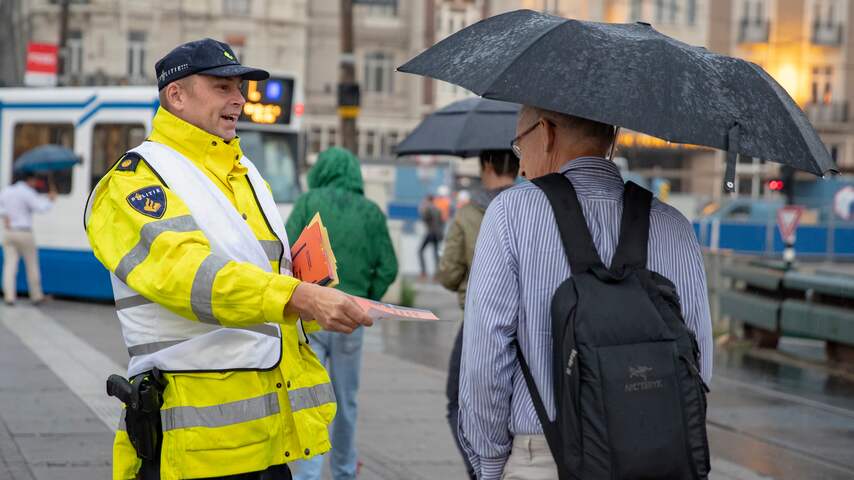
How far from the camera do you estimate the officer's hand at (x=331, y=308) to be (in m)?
2.99

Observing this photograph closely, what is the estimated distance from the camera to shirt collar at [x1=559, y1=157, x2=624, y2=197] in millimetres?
3168

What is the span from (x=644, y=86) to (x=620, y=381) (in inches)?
29.0

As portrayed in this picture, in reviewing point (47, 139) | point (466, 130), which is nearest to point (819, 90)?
point (47, 139)

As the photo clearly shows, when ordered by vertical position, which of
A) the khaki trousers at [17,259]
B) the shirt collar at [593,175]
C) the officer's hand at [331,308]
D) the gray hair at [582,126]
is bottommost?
the khaki trousers at [17,259]

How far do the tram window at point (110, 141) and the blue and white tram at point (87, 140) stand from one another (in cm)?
1

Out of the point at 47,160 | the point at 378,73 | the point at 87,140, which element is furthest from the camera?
A: the point at 378,73

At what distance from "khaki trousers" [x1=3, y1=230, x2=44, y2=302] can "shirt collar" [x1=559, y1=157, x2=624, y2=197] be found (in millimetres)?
14274

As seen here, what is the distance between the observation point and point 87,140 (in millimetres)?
17281

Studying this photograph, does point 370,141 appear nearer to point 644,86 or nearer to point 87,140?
point 87,140

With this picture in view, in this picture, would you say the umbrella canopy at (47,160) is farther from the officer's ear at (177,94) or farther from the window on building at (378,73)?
the window on building at (378,73)

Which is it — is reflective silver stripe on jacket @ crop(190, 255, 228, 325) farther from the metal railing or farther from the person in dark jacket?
the metal railing

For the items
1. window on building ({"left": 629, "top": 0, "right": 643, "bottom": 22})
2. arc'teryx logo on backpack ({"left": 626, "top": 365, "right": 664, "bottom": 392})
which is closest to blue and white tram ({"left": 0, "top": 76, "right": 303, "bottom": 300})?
arc'teryx logo on backpack ({"left": 626, "top": 365, "right": 664, "bottom": 392})

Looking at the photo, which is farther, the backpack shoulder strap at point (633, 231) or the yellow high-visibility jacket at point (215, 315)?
the yellow high-visibility jacket at point (215, 315)

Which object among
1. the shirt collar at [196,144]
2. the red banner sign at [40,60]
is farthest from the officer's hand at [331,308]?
the red banner sign at [40,60]
